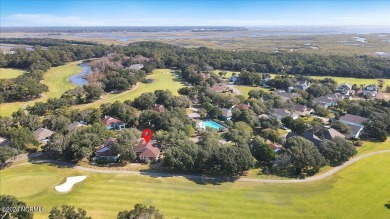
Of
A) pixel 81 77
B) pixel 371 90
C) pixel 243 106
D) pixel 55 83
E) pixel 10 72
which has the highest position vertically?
pixel 10 72

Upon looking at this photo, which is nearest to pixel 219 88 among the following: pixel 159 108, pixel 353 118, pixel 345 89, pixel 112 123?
pixel 159 108

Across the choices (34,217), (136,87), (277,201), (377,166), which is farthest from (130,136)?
(136,87)

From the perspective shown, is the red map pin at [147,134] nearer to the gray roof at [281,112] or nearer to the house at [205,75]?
the gray roof at [281,112]

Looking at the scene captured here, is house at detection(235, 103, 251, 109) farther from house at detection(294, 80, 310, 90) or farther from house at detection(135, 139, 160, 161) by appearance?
house at detection(294, 80, 310, 90)

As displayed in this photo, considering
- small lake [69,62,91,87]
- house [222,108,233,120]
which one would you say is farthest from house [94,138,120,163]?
small lake [69,62,91,87]

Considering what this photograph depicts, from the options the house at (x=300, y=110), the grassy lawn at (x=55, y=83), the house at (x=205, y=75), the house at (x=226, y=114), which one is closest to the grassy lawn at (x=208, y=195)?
the house at (x=226, y=114)

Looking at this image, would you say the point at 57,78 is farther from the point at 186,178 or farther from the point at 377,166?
the point at 377,166

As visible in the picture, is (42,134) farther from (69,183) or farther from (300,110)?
(300,110)
